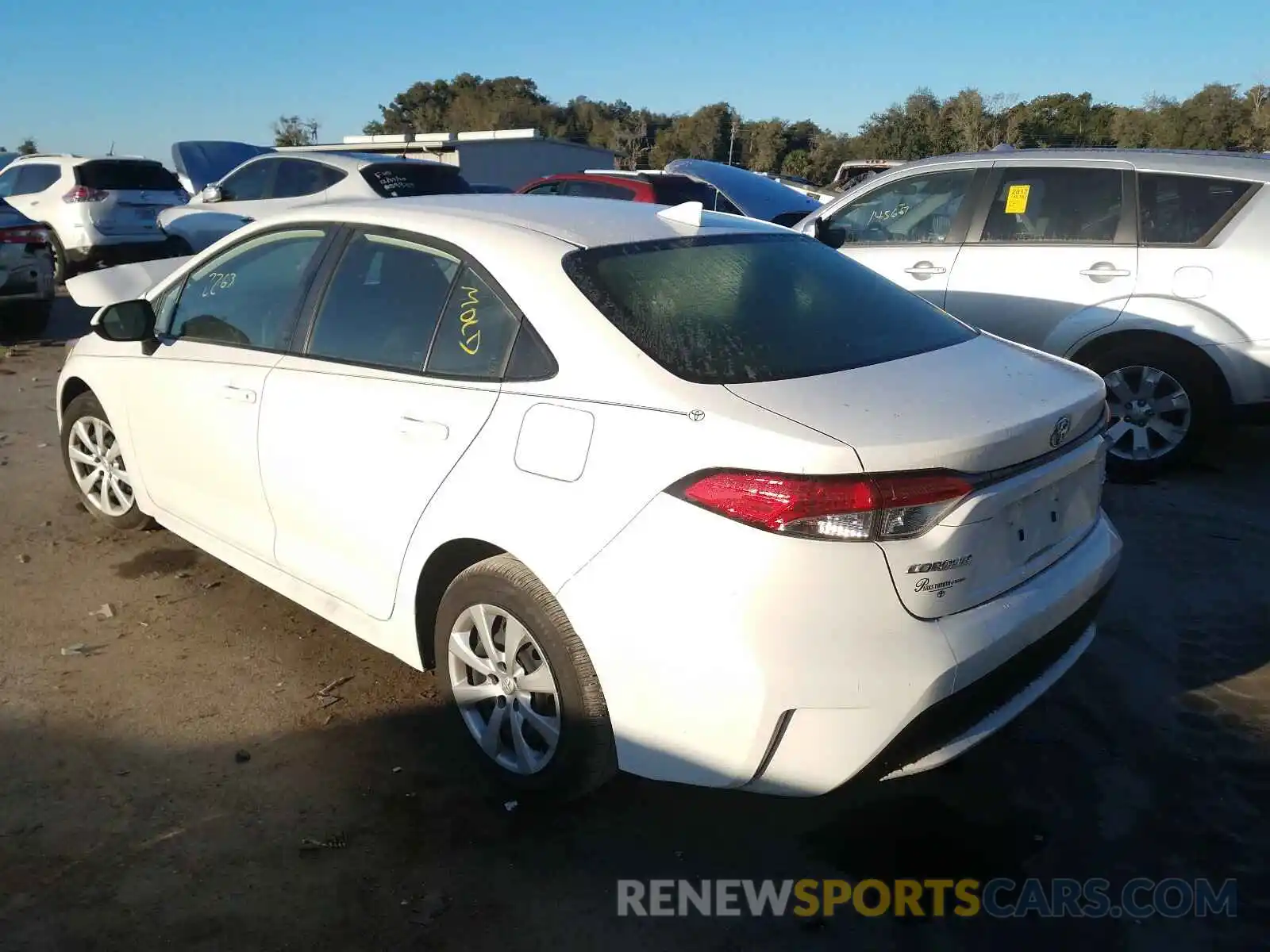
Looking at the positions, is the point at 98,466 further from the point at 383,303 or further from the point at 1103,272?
the point at 1103,272

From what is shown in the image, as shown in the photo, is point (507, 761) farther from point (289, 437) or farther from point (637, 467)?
point (289, 437)

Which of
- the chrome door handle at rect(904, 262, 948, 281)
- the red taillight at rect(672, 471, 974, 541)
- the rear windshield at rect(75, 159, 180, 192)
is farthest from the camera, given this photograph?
the rear windshield at rect(75, 159, 180, 192)

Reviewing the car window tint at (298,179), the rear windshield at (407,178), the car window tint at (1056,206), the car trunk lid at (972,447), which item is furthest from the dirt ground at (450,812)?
the car window tint at (298,179)

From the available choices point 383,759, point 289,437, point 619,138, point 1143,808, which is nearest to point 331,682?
point 383,759

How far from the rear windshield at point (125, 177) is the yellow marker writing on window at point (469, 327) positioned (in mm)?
12139

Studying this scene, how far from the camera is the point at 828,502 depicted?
224 cm

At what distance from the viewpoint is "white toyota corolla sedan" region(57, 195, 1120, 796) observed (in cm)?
228

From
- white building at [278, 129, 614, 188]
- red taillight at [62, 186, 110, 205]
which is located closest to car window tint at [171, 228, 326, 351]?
red taillight at [62, 186, 110, 205]

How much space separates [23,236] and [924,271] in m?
8.43

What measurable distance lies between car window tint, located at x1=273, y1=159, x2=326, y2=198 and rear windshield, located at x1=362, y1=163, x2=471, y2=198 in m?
0.70

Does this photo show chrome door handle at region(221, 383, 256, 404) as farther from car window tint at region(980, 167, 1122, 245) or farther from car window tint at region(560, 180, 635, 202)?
car window tint at region(560, 180, 635, 202)

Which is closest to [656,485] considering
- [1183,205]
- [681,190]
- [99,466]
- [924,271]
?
[99,466]

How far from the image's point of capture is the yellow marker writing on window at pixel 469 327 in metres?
2.95

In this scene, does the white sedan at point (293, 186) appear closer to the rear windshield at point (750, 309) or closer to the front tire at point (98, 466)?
the front tire at point (98, 466)
